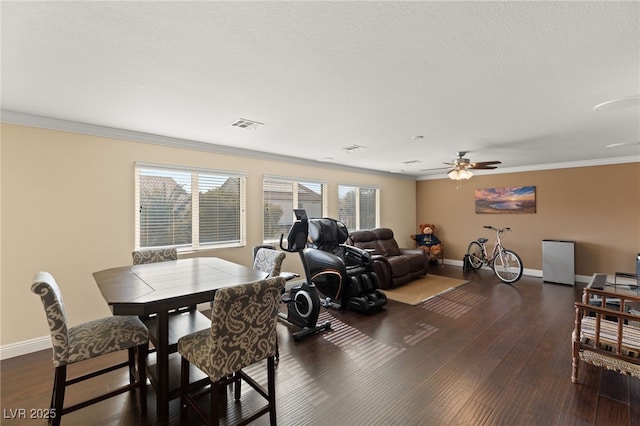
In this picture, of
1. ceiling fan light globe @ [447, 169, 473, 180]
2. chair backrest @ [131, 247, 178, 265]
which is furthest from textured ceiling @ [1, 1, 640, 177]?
chair backrest @ [131, 247, 178, 265]

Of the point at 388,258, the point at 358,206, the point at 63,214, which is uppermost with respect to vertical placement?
the point at 358,206

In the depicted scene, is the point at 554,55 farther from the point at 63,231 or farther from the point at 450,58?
the point at 63,231

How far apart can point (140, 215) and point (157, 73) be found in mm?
2272

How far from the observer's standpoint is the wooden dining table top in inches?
66.1

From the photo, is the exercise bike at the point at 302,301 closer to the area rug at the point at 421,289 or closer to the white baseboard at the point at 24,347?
the area rug at the point at 421,289

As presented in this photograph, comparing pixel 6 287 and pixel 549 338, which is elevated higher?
pixel 6 287

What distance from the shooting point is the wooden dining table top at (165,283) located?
168 cm

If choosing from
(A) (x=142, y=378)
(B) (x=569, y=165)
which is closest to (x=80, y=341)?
(A) (x=142, y=378)

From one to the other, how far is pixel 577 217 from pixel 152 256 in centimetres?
772

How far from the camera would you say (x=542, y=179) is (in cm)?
619

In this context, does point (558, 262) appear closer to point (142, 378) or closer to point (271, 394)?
point (271, 394)

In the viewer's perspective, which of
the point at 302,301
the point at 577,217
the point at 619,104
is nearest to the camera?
the point at 619,104

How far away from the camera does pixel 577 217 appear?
5.77 metres

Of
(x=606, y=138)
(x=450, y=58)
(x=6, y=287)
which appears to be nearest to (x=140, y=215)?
(x=6, y=287)
